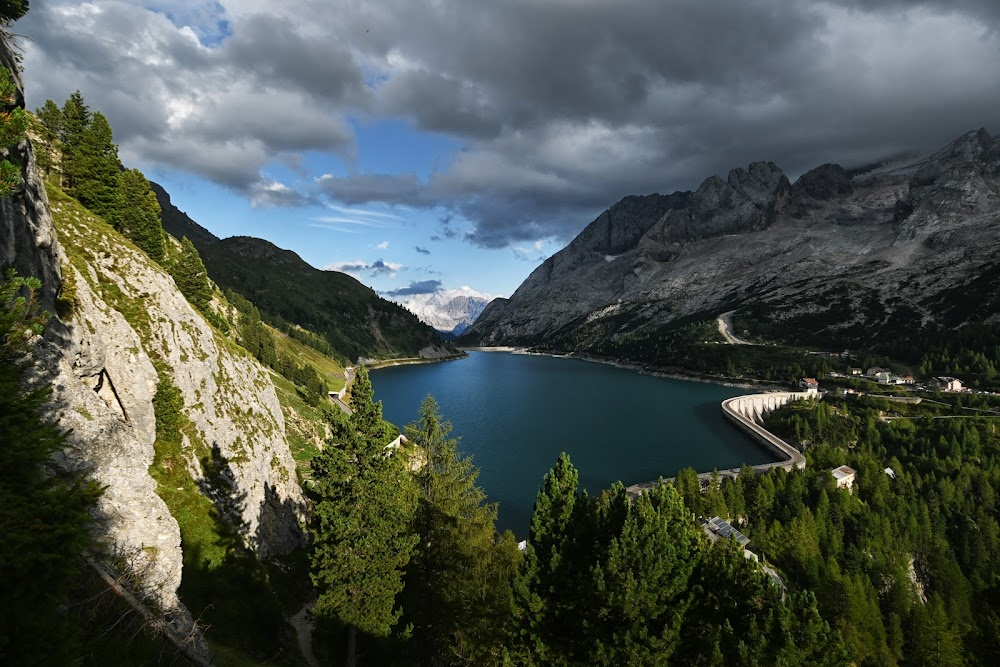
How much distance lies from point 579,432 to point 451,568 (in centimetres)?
8888

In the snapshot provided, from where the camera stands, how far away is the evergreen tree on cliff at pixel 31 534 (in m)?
6.21

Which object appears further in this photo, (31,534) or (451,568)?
(451,568)

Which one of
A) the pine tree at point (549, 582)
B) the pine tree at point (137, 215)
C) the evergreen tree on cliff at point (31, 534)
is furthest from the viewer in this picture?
the pine tree at point (137, 215)

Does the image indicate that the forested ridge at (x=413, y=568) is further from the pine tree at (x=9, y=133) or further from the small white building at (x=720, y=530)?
the small white building at (x=720, y=530)

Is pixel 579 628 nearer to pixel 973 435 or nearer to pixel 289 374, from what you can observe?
pixel 289 374

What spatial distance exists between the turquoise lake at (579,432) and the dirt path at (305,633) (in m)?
33.0

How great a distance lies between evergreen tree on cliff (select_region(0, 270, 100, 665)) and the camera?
6211 millimetres

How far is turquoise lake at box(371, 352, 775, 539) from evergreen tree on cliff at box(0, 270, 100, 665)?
190ft

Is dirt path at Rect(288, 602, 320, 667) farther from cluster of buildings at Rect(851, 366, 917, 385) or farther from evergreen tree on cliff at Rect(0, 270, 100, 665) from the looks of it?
cluster of buildings at Rect(851, 366, 917, 385)

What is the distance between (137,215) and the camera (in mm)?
50531

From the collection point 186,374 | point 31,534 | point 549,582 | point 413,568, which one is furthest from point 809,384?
point 31,534

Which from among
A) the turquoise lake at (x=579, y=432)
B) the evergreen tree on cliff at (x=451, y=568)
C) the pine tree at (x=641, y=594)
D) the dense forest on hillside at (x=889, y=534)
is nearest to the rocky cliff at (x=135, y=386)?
the evergreen tree on cliff at (x=451, y=568)

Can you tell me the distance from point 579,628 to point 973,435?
418ft

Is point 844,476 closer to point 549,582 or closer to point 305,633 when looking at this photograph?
point 549,582
